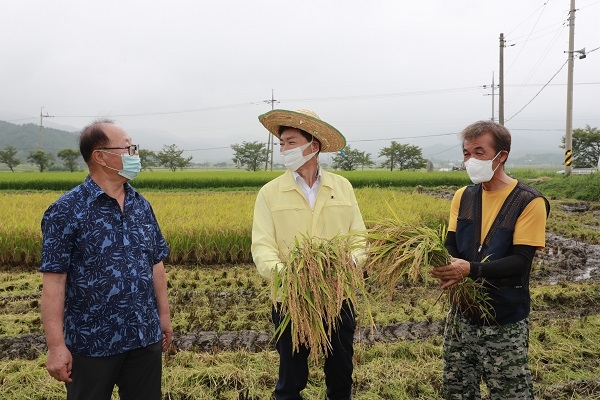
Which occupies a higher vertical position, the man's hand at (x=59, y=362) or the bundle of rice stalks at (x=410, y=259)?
the bundle of rice stalks at (x=410, y=259)

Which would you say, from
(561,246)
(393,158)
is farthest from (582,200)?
(393,158)

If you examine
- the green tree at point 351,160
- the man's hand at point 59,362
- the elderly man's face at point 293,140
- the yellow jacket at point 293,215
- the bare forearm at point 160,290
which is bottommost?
the man's hand at point 59,362

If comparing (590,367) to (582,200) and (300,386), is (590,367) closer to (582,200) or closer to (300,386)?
(300,386)

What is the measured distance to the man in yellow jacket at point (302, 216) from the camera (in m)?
2.12

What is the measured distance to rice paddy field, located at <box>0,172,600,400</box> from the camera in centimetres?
280

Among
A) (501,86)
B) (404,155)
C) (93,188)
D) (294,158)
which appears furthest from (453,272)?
(404,155)

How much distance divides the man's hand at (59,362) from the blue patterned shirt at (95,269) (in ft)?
0.17

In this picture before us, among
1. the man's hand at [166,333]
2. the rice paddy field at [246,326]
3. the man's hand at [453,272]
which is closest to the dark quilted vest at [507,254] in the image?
the man's hand at [453,272]

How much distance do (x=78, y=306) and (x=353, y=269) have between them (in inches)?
46.2

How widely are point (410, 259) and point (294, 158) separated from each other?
2.50 ft

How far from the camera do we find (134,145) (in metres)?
2.09

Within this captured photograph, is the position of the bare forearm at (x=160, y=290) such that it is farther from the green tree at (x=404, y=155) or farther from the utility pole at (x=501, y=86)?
the green tree at (x=404, y=155)

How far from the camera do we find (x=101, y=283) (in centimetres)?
183

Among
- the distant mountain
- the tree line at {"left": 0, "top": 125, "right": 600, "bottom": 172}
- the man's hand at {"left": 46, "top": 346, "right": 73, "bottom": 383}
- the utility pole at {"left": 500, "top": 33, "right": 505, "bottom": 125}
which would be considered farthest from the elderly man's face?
the distant mountain
